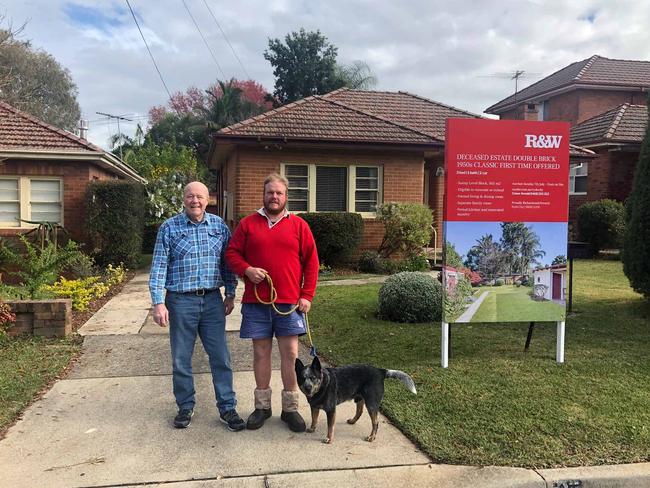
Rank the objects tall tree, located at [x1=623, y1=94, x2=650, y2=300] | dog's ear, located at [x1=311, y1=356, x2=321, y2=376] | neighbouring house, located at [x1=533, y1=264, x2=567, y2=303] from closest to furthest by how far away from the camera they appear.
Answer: dog's ear, located at [x1=311, y1=356, x2=321, y2=376], neighbouring house, located at [x1=533, y1=264, x2=567, y2=303], tall tree, located at [x1=623, y1=94, x2=650, y2=300]

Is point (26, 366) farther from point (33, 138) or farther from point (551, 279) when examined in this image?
point (33, 138)

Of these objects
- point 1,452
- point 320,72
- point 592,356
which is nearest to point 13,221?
point 1,452

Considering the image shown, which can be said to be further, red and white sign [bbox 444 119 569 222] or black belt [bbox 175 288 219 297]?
red and white sign [bbox 444 119 569 222]

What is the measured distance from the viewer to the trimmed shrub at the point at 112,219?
12.2 meters

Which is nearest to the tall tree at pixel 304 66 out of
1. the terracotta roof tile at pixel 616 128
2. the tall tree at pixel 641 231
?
the terracotta roof tile at pixel 616 128

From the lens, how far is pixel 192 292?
3.92m

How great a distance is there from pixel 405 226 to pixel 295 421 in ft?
31.0

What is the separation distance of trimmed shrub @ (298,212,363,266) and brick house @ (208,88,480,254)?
109 cm

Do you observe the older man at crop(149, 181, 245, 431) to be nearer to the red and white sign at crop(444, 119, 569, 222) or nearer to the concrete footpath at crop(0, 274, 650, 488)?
the concrete footpath at crop(0, 274, 650, 488)

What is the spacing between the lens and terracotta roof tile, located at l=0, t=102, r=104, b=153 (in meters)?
12.5

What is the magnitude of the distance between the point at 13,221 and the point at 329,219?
734 centimetres

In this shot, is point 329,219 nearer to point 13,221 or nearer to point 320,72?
point 13,221

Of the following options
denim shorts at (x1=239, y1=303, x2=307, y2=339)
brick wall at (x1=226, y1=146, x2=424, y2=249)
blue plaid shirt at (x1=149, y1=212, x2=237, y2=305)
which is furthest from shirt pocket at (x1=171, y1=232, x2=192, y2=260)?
brick wall at (x1=226, y1=146, x2=424, y2=249)

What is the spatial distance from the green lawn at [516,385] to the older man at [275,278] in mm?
796
